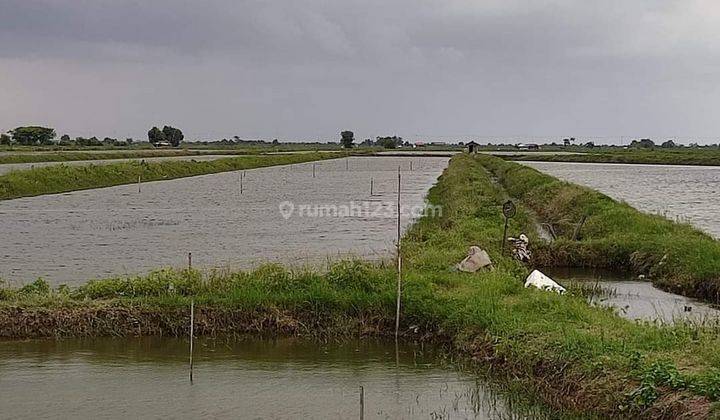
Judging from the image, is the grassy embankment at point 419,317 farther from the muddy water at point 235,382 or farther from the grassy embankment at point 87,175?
the grassy embankment at point 87,175

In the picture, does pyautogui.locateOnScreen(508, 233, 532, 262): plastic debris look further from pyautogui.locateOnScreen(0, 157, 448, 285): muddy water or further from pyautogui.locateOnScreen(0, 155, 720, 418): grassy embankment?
pyautogui.locateOnScreen(0, 155, 720, 418): grassy embankment

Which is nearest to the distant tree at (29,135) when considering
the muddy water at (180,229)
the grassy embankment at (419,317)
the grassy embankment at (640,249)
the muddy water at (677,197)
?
the muddy water at (180,229)

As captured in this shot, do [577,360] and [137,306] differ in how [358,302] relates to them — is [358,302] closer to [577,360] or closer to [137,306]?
[137,306]

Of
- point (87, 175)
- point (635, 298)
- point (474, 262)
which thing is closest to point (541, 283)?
point (474, 262)

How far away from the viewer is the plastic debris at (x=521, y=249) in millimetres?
12680

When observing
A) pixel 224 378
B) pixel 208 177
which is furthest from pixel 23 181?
pixel 224 378

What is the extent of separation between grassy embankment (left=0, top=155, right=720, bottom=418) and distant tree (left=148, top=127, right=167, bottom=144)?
9643 centimetres

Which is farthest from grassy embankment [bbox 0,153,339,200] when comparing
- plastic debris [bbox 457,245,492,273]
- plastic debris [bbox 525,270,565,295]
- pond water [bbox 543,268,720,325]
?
→ plastic debris [bbox 525,270,565,295]

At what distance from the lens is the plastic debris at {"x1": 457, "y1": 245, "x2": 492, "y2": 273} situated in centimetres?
1002

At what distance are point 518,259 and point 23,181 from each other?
21501 millimetres

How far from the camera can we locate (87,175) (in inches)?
1286

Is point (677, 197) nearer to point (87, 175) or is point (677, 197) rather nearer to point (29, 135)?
point (87, 175)

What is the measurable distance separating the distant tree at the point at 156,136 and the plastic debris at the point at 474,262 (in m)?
96.8

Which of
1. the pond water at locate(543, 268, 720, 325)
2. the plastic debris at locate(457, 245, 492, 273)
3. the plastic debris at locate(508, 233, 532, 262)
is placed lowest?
the pond water at locate(543, 268, 720, 325)
